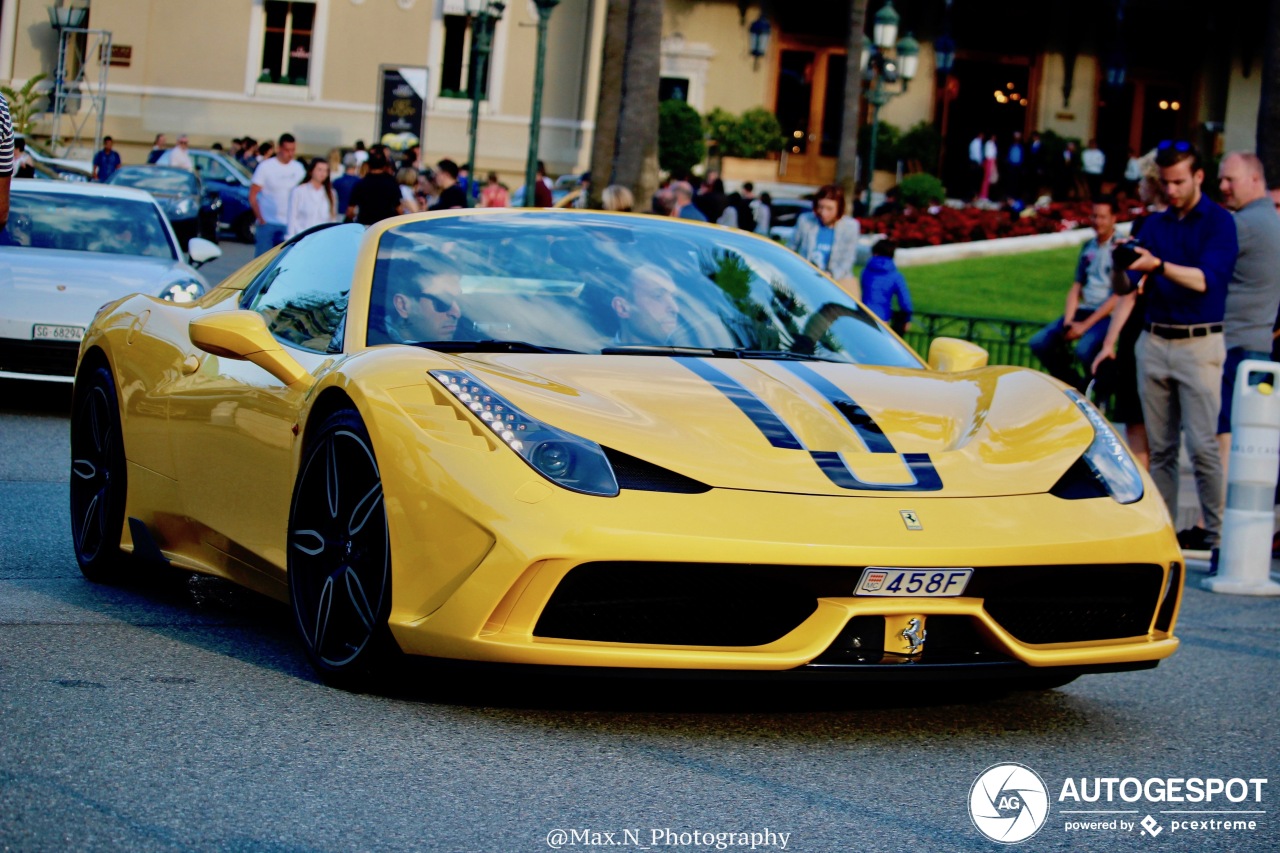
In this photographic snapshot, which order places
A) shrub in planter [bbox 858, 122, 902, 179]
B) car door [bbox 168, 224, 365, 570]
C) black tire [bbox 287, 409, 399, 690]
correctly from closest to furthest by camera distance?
black tire [bbox 287, 409, 399, 690]
car door [bbox 168, 224, 365, 570]
shrub in planter [bbox 858, 122, 902, 179]

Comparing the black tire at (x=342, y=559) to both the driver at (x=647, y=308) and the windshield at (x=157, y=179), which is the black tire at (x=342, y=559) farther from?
the windshield at (x=157, y=179)

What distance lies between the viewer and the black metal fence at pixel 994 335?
49.4 feet

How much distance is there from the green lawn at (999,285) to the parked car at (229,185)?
12.9 metres

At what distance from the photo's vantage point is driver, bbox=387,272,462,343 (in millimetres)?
5070

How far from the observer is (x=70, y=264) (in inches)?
453

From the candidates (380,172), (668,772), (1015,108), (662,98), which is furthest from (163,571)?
(1015,108)

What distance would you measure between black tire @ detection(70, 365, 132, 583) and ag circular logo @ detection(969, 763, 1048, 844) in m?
3.23

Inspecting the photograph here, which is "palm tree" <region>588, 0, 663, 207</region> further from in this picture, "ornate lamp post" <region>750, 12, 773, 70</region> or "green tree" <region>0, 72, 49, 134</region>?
"green tree" <region>0, 72, 49, 134</region>

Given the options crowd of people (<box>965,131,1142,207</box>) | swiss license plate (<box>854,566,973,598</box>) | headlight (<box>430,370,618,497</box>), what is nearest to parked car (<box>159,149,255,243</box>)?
crowd of people (<box>965,131,1142,207</box>)

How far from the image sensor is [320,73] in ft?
144

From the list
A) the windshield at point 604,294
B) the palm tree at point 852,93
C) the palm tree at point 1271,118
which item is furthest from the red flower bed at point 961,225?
the windshield at point 604,294

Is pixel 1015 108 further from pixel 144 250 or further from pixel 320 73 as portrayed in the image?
pixel 144 250

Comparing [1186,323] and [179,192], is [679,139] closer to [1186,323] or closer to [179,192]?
[179,192]

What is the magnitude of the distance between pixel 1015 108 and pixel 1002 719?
136 ft
